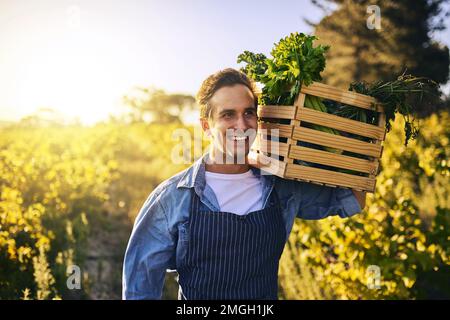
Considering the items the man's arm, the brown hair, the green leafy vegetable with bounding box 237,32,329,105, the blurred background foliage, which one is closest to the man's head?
the brown hair

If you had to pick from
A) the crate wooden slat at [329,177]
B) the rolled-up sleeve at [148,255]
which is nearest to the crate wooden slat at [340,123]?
the crate wooden slat at [329,177]

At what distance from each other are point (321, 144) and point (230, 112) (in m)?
0.47

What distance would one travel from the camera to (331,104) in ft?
7.47

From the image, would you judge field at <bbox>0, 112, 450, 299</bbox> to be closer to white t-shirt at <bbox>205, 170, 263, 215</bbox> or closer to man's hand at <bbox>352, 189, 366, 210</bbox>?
man's hand at <bbox>352, 189, 366, 210</bbox>

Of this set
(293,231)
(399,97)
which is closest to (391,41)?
(293,231)

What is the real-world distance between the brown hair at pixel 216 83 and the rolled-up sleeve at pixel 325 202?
573 millimetres

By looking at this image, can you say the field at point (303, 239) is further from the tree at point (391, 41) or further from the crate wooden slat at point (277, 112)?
the tree at point (391, 41)

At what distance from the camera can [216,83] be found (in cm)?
222

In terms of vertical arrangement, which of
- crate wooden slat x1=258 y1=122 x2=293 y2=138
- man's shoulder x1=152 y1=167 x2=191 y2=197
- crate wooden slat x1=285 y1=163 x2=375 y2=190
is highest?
crate wooden slat x1=258 y1=122 x2=293 y2=138

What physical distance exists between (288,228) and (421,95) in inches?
35.9

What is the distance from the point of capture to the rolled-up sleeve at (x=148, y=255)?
2.07m

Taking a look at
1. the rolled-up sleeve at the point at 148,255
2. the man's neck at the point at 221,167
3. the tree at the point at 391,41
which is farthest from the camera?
the tree at the point at 391,41

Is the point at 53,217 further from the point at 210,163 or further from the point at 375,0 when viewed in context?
the point at 375,0

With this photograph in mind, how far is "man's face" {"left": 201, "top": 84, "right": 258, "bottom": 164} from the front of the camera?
215cm
